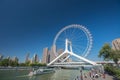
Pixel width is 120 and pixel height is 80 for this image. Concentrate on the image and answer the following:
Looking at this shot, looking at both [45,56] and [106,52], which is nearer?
[106,52]

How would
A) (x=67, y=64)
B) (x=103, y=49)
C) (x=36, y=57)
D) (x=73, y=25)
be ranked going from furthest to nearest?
(x=36, y=57), (x=67, y=64), (x=73, y=25), (x=103, y=49)

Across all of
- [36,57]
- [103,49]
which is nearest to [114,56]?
[103,49]

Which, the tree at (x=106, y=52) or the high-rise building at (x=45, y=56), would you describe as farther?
the high-rise building at (x=45, y=56)

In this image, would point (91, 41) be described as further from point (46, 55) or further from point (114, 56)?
point (46, 55)

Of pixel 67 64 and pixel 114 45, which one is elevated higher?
pixel 114 45

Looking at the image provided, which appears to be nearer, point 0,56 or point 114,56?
point 114,56

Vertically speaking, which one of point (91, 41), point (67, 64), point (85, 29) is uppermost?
point (85, 29)

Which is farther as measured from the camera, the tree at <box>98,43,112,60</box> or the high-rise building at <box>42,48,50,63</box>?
the high-rise building at <box>42,48,50,63</box>

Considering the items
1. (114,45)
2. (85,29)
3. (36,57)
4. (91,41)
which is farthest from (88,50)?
(36,57)

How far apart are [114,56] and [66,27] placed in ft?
61.3

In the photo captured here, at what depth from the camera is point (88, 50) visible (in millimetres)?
43594

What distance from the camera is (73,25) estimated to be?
45.1 m

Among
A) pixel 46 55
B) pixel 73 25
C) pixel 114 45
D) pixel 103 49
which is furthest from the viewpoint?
pixel 46 55

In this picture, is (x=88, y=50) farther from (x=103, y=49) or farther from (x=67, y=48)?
(x=67, y=48)
